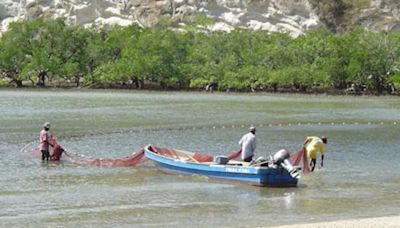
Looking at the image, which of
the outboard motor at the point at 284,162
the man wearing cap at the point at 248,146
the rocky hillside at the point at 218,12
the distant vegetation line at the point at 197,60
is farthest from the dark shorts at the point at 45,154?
the rocky hillside at the point at 218,12

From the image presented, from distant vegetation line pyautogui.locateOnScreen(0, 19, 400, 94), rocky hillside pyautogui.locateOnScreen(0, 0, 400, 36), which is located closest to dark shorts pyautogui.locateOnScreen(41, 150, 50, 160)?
distant vegetation line pyautogui.locateOnScreen(0, 19, 400, 94)

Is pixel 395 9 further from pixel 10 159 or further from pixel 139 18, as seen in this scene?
pixel 10 159

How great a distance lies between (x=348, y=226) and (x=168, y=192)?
264 inches

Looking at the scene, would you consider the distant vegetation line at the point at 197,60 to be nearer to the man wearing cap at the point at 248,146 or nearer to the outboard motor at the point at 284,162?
the man wearing cap at the point at 248,146

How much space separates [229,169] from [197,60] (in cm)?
7082

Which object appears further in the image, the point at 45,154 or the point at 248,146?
the point at 45,154

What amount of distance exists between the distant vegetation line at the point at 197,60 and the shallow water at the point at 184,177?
3388 cm

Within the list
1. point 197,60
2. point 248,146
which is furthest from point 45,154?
point 197,60

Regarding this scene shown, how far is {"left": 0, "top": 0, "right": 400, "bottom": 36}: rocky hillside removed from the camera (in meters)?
117

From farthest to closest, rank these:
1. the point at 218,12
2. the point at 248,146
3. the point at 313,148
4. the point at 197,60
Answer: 1. the point at 218,12
2. the point at 197,60
3. the point at 313,148
4. the point at 248,146

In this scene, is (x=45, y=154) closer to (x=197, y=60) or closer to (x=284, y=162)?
(x=284, y=162)

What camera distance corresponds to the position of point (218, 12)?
11906 cm

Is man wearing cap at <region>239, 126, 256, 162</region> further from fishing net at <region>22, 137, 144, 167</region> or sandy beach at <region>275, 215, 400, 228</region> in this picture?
sandy beach at <region>275, 215, 400, 228</region>

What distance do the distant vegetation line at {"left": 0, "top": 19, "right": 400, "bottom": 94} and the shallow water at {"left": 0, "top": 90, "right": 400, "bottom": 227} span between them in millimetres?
33879
